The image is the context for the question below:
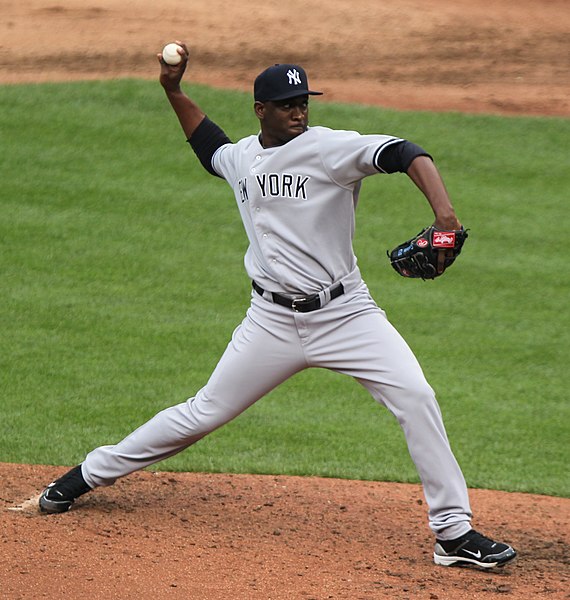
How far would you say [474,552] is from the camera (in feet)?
14.2

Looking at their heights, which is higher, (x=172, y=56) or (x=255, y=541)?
(x=172, y=56)

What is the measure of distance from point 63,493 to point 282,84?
6.22 ft

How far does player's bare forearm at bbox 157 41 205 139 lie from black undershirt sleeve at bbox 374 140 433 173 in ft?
3.47

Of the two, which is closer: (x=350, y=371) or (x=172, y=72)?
(x=350, y=371)

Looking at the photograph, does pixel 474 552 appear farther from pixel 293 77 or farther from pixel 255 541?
pixel 293 77

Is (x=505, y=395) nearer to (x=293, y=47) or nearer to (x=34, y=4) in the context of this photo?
(x=293, y=47)

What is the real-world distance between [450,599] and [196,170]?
8.11 meters

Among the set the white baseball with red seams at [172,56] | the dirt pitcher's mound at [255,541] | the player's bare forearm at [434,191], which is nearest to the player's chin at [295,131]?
the player's bare forearm at [434,191]

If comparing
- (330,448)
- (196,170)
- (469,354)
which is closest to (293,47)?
(196,170)

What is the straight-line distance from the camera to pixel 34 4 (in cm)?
1650

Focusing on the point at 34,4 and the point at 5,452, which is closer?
the point at 5,452

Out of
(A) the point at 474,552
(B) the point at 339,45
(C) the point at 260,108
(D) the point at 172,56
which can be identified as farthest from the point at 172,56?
(B) the point at 339,45

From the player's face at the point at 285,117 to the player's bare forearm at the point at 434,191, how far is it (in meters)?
0.58

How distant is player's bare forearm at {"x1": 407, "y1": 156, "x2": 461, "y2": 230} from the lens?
3881mm
